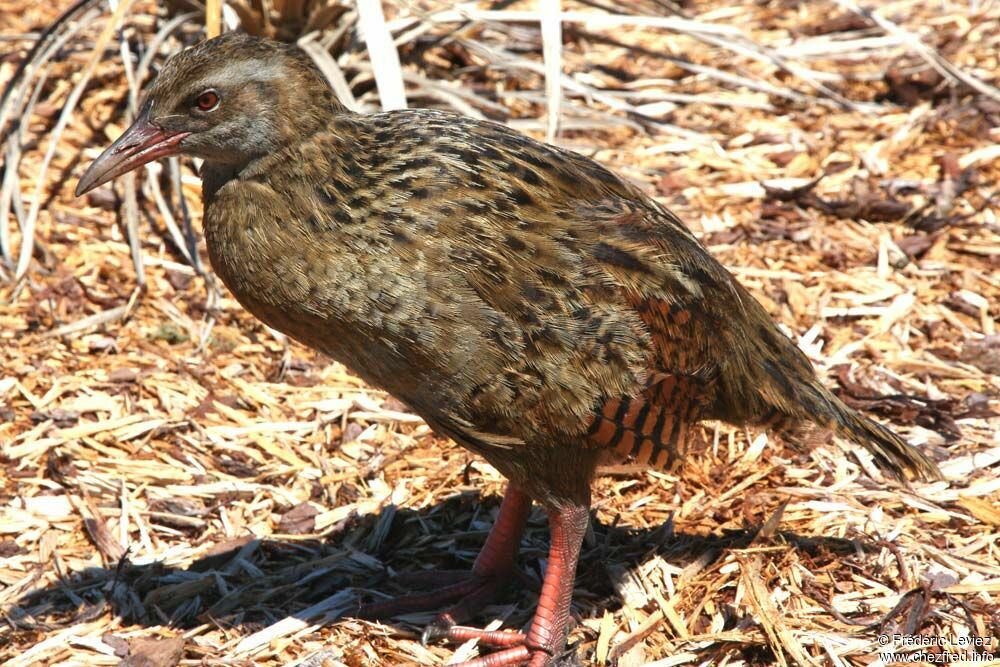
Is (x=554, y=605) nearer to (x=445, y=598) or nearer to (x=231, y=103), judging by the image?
(x=445, y=598)

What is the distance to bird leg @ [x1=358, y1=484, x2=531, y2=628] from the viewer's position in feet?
15.9

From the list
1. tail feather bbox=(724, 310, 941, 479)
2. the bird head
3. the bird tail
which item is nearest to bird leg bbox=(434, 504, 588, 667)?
tail feather bbox=(724, 310, 941, 479)

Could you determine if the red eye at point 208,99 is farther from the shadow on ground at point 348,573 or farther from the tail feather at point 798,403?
the tail feather at point 798,403

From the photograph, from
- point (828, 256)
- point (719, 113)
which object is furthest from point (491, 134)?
point (719, 113)

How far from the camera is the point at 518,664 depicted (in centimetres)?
464

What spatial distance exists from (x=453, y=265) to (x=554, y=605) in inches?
53.9

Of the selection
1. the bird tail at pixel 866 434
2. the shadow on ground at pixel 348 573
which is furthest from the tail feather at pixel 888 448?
the shadow on ground at pixel 348 573

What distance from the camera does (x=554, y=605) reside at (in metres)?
4.55

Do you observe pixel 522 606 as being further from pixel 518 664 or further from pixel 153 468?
pixel 153 468

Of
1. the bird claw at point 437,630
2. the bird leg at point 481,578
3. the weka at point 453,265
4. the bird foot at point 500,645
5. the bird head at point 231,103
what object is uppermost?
the bird head at point 231,103

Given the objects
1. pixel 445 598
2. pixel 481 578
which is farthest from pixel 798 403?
pixel 445 598

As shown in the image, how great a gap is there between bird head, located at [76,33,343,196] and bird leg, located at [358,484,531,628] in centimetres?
169

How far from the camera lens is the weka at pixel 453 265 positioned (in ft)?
13.3

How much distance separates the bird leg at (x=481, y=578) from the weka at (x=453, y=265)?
558mm
